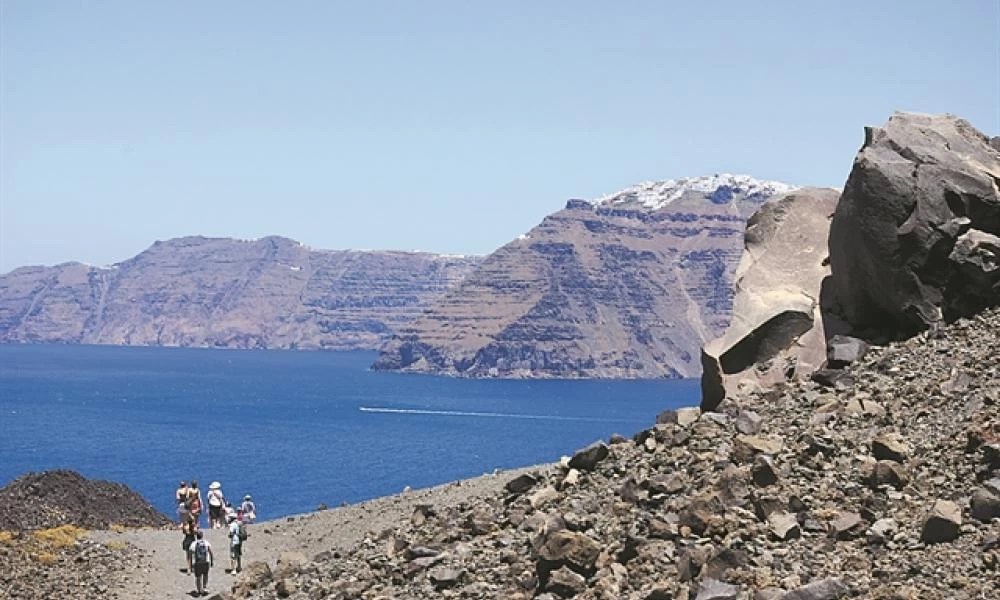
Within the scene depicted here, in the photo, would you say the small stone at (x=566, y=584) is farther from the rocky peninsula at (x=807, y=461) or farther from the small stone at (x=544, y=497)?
the small stone at (x=544, y=497)

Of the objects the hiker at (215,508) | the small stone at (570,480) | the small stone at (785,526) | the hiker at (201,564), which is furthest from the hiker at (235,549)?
the small stone at (785,526)

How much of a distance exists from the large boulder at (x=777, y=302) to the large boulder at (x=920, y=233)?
1.72 m

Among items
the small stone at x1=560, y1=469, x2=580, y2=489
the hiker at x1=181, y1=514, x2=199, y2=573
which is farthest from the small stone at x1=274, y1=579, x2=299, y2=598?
the hiker at x1=181, y1=514, x2=199, y2=573

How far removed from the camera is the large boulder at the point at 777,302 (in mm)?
29344

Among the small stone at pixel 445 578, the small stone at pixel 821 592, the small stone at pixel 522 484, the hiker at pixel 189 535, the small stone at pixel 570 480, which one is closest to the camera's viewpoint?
the small stone at pixel 821 592

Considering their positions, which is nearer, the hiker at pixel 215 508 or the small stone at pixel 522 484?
the small stone at pixel 522 484

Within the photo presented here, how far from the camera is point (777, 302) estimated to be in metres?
30.5

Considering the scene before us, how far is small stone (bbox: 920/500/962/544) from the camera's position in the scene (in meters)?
18.3

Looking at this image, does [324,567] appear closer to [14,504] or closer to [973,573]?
[973,573]

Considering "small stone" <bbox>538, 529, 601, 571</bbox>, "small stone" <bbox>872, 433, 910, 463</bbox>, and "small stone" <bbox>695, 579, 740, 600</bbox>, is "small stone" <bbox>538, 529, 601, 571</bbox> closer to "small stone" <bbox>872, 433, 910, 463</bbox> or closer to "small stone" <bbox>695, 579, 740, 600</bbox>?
"small stone" <bbox>695, 579, 740, 600</bbox>

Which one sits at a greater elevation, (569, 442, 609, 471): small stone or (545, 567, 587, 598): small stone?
(569, 442, 609, 471): small stone

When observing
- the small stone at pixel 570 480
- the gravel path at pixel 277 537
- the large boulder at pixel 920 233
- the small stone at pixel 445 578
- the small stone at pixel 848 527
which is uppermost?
the large boulder at pixel 920 233

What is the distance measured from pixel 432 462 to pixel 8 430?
6444 centimetres

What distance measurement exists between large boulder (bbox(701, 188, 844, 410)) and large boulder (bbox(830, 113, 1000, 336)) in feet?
5.66
